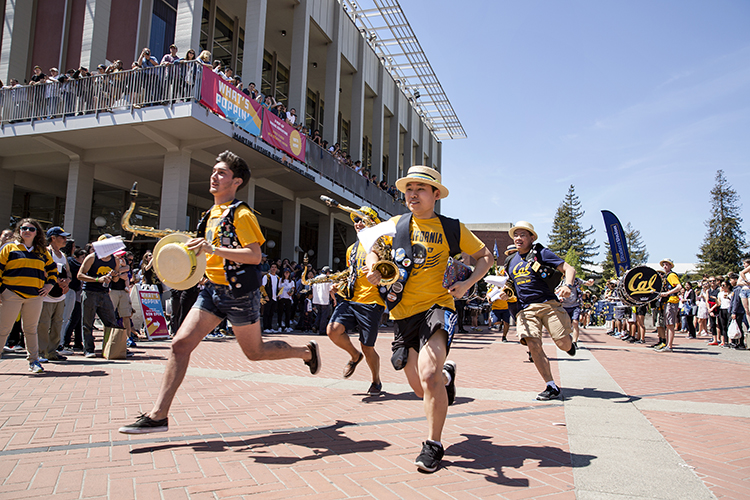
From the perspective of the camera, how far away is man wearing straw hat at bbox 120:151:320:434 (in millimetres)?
3506

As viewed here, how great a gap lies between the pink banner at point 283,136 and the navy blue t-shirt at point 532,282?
12115 millimetres

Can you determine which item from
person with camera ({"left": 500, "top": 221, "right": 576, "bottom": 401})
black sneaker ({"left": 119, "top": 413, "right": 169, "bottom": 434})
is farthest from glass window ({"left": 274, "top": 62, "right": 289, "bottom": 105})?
black sneaker ({"left": 119, "top": 413, "right": 169, "bottom": 434})

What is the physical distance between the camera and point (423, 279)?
3447 mm

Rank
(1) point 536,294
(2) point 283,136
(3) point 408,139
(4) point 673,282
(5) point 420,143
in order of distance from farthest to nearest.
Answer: (5) point 420,143 → (3) point 408,139 → (2) point 283,136 → (4) point 673,282 → (1) point 536,294

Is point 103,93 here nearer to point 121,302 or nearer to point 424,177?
point 121,302

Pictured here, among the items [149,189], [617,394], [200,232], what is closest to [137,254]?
[149,189]

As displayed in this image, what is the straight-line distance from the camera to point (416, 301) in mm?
3416

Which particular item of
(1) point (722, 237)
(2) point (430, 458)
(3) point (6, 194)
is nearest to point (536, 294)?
(2) point (430, 458)

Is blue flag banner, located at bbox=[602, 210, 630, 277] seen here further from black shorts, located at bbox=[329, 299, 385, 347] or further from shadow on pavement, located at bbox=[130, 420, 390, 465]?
shadow on pavement, located at bbox=[130, 420, 390, 465]

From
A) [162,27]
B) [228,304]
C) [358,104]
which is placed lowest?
[228,304]

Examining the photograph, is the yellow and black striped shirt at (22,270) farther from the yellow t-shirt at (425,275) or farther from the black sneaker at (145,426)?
the yellow t-shirt at (425,275)

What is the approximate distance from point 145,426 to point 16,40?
21.6 metres

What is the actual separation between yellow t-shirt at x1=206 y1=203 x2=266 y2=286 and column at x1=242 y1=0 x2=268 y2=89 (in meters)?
15.5

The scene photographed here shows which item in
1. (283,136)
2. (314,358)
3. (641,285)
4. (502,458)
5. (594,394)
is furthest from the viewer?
(283,136)
